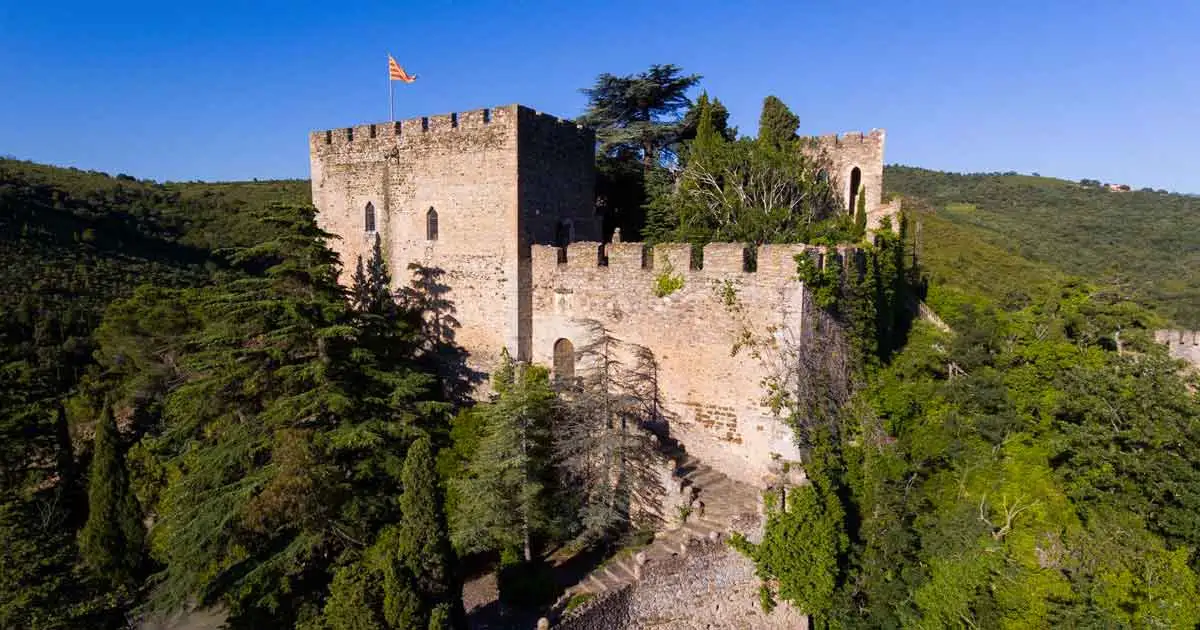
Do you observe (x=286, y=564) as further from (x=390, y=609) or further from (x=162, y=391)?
(x=162, y=391)

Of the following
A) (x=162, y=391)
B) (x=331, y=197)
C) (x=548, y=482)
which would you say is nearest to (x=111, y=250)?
(x=162, y=391)

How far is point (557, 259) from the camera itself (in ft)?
46.5

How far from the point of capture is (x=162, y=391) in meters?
21.7

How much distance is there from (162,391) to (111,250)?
2223 centimetres

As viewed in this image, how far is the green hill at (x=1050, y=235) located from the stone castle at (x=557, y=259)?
13.1 metres

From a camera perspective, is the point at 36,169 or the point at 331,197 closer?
the point at 331,197

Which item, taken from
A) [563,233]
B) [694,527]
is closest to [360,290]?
[563,233]

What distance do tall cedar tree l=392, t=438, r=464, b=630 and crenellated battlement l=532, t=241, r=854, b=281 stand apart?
5411 mm

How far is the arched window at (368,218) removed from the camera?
1650 cm

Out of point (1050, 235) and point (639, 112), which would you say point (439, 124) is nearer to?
point (639, 112)

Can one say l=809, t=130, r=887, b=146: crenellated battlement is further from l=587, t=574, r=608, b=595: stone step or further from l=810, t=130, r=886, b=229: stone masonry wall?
l=587, t=574, r=608, b=595: stone step

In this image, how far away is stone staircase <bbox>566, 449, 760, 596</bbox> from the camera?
10.3 meters

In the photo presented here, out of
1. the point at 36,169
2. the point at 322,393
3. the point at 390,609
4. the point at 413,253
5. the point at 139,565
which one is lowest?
the point at 139,565

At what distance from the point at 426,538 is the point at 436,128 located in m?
9.39
